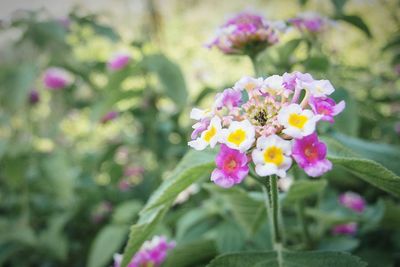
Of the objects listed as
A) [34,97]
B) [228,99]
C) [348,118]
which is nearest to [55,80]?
[34,97]

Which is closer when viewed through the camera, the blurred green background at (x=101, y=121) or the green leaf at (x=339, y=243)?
the green leaf at (x=339, y=243)

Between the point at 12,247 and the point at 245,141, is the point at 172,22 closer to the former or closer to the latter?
the point at 12,247

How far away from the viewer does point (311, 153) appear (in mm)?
444

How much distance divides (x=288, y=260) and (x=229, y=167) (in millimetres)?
191

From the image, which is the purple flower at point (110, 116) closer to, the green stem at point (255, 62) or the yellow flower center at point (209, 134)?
the green stem at point (255, 62)

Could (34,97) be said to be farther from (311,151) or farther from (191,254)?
(311,151)

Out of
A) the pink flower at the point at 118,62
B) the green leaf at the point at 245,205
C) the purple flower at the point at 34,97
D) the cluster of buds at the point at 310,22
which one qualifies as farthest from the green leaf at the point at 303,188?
the purple flower at the point at 34,97

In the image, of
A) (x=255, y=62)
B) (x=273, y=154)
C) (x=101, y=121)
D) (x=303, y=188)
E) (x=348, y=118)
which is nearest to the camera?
(x=273, y=154)

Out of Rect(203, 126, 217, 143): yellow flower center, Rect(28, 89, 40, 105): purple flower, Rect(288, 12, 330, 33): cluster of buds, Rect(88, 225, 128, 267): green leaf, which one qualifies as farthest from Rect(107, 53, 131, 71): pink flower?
Rect(203, 126, 217, 143): yellow flower center

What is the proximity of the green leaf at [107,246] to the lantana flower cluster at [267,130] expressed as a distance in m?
0.73

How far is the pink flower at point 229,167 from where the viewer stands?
453mm

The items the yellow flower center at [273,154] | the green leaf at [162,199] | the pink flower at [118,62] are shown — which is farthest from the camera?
the pink flower at [118,62]

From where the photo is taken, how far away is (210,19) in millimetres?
5113

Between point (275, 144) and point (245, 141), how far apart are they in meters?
0.03
